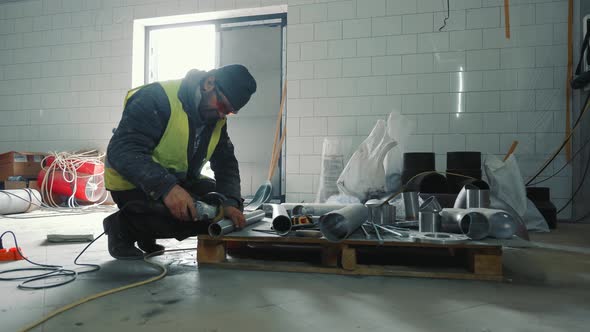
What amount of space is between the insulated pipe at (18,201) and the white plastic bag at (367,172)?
10.6ft

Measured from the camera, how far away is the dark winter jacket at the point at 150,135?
1.74 metres

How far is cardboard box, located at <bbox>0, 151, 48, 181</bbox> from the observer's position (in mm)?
A: 4941

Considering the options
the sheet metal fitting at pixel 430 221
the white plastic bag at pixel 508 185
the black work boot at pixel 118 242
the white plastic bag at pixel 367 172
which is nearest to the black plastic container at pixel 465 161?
the white plastic bag at pixel 508 185

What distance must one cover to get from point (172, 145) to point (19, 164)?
13.5 ft

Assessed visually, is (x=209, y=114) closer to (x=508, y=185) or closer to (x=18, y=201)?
(x=508, y=185)

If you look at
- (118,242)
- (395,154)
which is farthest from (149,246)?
(395,154)

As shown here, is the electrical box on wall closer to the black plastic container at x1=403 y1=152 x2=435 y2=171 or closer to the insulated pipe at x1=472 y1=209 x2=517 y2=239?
the black plastic container at x1=403 y1=152 x2=435 y2=171

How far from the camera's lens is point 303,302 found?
4.44 ft

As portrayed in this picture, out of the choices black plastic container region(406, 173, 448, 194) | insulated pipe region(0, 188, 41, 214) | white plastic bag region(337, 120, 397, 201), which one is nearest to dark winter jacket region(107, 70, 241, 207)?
white plastic bag region(337, 120, 397, 201)

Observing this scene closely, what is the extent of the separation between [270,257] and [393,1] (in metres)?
3.38

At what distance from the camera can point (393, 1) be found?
4336 mm

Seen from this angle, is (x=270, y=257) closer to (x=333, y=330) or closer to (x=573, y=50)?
(x=333, y=330)

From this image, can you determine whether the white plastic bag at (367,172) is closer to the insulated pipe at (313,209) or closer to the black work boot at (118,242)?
the insulated pipe at (313,209)

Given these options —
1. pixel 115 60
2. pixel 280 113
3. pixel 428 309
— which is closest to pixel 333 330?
pixel 428 309
